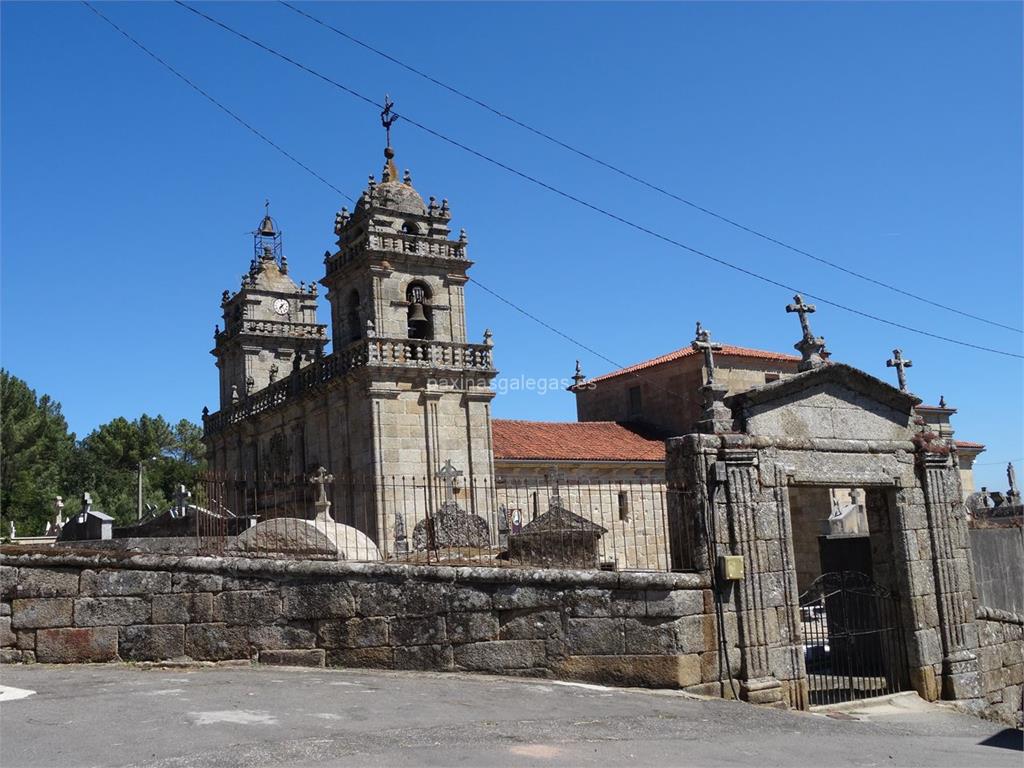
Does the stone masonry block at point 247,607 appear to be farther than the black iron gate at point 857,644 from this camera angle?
Answer: No

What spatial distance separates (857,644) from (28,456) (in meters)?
47.5

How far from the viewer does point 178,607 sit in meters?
10.2

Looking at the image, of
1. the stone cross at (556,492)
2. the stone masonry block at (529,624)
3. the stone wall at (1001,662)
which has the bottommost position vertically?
the stone wall at (1001,662)

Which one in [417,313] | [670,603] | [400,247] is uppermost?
[400,247]

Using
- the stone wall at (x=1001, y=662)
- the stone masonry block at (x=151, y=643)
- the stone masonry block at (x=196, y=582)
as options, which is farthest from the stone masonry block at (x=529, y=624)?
the stone wall at (x=1001, y=662)

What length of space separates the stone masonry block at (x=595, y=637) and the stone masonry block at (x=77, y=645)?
16.1ft

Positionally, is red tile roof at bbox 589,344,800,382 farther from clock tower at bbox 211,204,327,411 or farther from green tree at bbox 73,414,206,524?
green tree at bbox 73,414,206,524

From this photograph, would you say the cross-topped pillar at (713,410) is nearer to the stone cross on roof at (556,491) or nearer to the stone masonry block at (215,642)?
the stone cross on roof at (556,491)

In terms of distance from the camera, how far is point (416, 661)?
1041 centimetres

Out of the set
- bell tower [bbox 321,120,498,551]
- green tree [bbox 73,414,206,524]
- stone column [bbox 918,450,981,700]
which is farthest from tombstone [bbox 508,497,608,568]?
green tree [bbox 73,414,206,524]

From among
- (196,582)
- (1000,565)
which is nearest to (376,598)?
(196,582)

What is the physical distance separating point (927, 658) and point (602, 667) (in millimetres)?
5415

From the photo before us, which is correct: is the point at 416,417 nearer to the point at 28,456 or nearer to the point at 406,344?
the point at 406,344

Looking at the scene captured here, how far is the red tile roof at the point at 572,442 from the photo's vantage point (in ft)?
96.8
